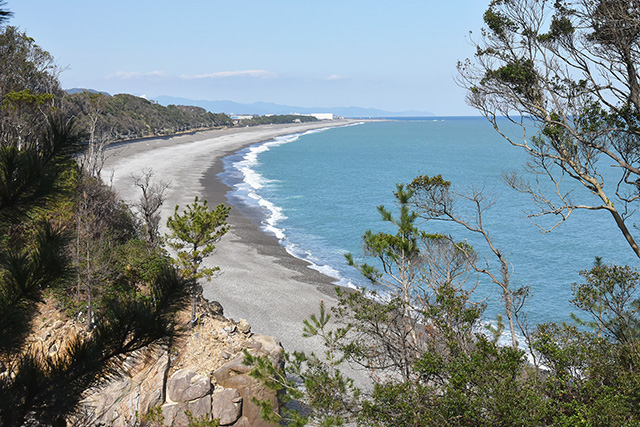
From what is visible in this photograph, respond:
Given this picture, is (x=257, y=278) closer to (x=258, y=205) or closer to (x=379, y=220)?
(x=379, y=220)

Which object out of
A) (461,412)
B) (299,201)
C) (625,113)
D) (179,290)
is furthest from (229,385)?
(299,201)

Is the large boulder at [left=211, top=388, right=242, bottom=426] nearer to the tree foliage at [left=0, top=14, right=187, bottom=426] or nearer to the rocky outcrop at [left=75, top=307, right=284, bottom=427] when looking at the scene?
the rocky outcrop at [left=75, top=307, right=284, bottom=427]

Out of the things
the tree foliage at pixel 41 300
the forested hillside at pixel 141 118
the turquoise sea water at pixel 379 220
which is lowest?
the turquoise sea water at pixel 379 220

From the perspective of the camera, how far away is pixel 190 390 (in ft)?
45.6

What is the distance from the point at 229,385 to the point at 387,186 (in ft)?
160

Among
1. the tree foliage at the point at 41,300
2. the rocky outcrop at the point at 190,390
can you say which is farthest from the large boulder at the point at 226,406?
the tree foliage at the point at 41,300

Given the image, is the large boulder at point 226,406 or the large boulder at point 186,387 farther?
the large boulder at point 226,406

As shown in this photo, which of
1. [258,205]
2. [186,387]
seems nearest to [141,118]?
[258,205]

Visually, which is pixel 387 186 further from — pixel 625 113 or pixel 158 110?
pixel 158 110

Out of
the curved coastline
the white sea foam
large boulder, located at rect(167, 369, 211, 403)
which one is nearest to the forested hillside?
the curved coastline

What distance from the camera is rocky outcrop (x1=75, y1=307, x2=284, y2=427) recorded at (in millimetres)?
13148

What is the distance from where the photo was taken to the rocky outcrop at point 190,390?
13148 mm

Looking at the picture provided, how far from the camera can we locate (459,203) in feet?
158

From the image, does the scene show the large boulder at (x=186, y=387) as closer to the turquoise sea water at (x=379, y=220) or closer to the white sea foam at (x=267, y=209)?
the turquoise sea water at (x=379, y=220)
